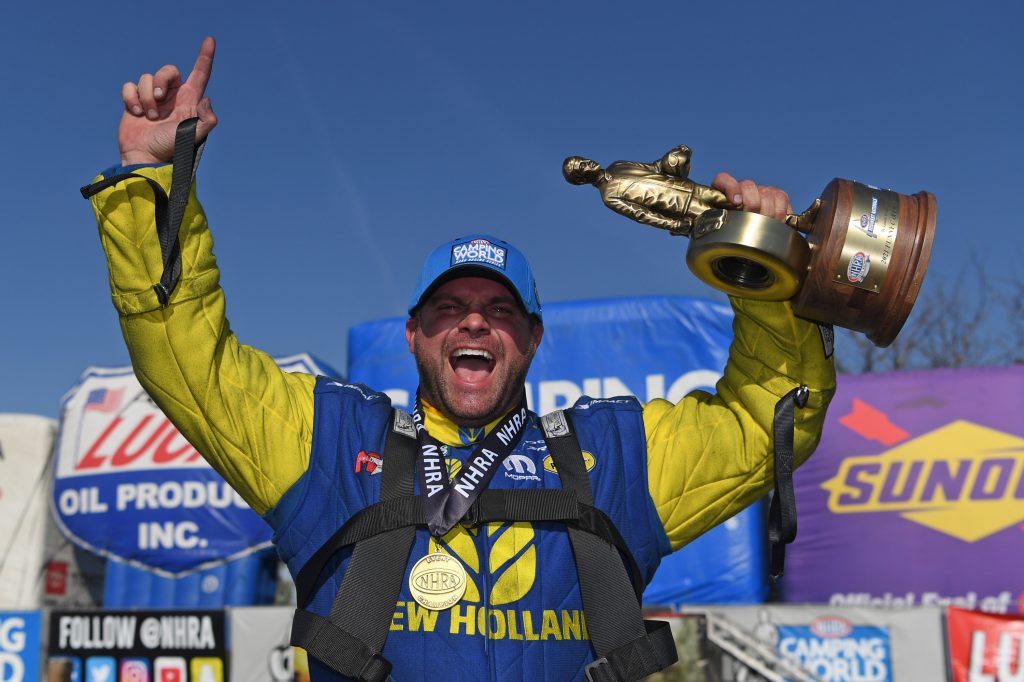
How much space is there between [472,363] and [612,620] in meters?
0.82

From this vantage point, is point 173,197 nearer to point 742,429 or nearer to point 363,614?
point 363,614

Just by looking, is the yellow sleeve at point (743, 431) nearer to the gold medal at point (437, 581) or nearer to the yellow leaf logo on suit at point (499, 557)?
the yellow leaf logo on suit at point (499, 557)

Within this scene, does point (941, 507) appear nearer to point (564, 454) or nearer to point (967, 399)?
point (967, 399)

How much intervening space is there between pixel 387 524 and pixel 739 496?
1001mm

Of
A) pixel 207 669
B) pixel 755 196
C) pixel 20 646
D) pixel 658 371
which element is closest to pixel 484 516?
pixel 755 196

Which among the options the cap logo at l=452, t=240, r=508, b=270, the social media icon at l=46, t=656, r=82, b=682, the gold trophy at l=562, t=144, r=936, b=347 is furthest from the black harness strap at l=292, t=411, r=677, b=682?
the social media icon at l=46, t=656, r=82, b=682

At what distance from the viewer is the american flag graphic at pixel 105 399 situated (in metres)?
10.9

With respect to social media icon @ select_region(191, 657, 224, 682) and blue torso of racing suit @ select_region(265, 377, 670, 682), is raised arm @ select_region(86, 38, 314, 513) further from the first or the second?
social media icon @ select_region(191, 657, 224, 682)

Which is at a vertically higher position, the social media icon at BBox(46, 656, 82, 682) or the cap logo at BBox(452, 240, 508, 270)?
the cap logo at BBox(452, 240, 508, 270)

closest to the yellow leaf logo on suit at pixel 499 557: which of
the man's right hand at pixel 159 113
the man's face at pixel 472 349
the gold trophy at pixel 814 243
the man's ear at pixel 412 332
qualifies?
the man's face at pixel 472 349

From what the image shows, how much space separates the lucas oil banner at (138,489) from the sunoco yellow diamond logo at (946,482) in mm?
5172

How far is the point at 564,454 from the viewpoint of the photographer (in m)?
2.72

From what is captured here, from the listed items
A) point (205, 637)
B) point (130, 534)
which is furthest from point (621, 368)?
point (130, 534)

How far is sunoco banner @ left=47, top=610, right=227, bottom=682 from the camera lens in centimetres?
768
